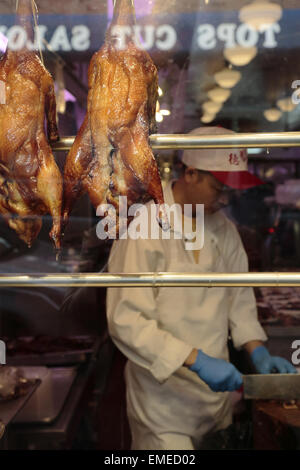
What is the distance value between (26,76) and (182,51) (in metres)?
1.15

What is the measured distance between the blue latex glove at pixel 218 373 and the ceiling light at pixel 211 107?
1715 millimetres

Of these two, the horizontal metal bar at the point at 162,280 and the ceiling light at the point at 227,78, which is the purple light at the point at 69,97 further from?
the horizontal metal bar at the point at 162,280

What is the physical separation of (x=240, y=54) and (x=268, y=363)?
194 cm

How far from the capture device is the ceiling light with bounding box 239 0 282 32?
2.04 meters

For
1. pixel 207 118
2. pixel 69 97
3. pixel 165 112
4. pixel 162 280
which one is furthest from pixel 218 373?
pixel 69 97

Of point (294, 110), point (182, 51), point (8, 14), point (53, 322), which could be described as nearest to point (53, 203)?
point (8, 14)

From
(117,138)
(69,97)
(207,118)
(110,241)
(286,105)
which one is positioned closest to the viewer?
(117,138)

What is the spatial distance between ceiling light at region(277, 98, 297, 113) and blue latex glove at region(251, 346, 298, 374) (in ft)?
5.70

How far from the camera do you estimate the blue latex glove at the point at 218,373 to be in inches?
76.4

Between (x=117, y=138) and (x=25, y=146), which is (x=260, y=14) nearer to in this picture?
(x=117, y=138)

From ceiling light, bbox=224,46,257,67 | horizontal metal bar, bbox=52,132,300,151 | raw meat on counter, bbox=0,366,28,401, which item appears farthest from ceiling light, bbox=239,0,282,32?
raw meat on counter, bbox=0,366,28,401

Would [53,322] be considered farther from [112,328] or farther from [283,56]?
[283,56]

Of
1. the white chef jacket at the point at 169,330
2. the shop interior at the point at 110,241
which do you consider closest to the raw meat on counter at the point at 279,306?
Answer: the shop interior at the point at 110,241

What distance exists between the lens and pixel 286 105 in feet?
10.5
